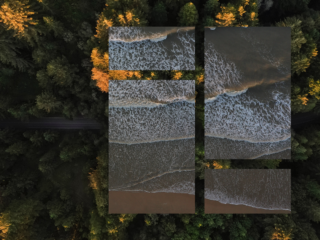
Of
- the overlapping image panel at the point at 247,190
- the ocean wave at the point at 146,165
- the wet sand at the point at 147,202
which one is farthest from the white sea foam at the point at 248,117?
the wet sand at the point at 147,202

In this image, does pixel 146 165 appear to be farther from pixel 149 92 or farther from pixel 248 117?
pixel 248 117

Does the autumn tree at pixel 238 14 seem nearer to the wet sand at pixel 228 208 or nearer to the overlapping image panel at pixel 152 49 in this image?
the overlapping image panel at pixel 152 49

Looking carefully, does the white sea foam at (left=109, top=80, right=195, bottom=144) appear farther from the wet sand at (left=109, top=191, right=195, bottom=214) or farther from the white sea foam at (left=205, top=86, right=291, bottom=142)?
the wet sand at (left=109, top=191, right=195, bottom=214)

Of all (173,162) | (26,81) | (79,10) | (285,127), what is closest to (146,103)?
(173,162)

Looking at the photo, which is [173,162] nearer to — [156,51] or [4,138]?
[156,51]

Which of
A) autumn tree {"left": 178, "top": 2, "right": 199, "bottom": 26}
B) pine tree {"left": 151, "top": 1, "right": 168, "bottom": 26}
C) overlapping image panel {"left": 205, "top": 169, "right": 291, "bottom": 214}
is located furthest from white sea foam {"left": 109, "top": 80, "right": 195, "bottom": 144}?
pine tree {"left": 151, "top": 1, "right": 168, "bottom": 26}

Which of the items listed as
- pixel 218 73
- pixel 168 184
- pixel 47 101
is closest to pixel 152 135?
pixel 168 184
